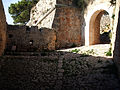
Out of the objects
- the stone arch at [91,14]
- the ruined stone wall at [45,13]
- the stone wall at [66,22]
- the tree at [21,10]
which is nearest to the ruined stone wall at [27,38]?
the stone wall at [66,22]

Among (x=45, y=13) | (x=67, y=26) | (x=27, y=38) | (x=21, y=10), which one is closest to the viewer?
(x=27, y=38)

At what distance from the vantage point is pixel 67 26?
11.0 meters

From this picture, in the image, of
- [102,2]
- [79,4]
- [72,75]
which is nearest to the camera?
[72,75]

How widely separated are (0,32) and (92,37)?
7949 mm

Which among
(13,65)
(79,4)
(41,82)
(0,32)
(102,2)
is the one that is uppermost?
(79,4)

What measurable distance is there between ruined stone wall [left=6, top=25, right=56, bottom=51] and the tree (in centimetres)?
1253

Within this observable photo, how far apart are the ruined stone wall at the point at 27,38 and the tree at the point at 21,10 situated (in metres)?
12.5

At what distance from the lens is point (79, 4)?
11750 millimetres

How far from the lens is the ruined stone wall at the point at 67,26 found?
10672mm

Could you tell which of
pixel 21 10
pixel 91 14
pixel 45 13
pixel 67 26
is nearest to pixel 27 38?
pixel 67 26

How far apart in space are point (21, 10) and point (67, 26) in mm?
12963

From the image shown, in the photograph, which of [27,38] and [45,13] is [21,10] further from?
[27,38]

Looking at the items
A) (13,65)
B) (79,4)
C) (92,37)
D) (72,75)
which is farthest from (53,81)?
(79,4)

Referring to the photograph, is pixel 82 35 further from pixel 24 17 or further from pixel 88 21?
pixel 24 17
